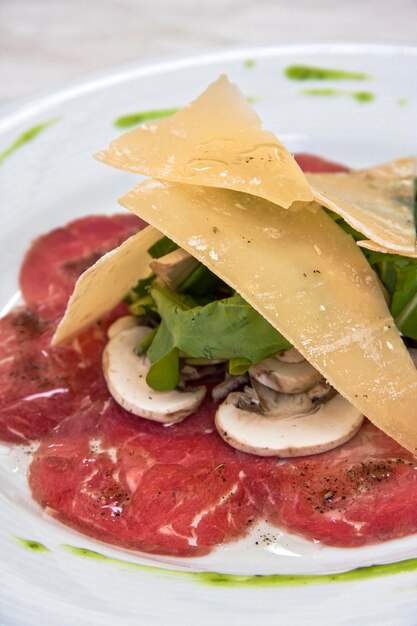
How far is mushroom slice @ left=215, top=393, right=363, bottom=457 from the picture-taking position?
2.21m

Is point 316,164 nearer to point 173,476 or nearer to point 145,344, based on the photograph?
point 145,344

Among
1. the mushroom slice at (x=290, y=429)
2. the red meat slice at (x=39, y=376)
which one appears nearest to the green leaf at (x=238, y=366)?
the mushroom slice at (x=290, y=429)

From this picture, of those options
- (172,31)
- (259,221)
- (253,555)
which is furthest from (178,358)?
(172,31)

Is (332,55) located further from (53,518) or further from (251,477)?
(53,518)

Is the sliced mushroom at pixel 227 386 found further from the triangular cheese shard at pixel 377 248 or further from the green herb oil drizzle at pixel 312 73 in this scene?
the green herb oil drizzle at pixel 312 73

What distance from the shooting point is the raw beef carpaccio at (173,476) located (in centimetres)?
205

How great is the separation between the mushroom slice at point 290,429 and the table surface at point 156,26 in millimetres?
3169

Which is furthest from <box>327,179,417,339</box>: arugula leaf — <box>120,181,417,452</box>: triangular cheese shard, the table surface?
the table surface

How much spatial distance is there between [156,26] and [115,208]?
8.15 feet

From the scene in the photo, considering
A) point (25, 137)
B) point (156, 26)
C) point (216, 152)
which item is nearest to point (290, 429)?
point (216, 152)

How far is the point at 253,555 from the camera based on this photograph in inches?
79.0

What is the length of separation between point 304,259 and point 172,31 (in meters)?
3.57

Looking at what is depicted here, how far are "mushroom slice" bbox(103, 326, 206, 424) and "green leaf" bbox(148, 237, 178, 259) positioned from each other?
295 millimetres

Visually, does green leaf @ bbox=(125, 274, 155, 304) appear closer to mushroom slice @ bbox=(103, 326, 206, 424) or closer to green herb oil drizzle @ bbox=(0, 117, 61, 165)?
mushroom slice @ bbox=(103, 326, 206, 424)
